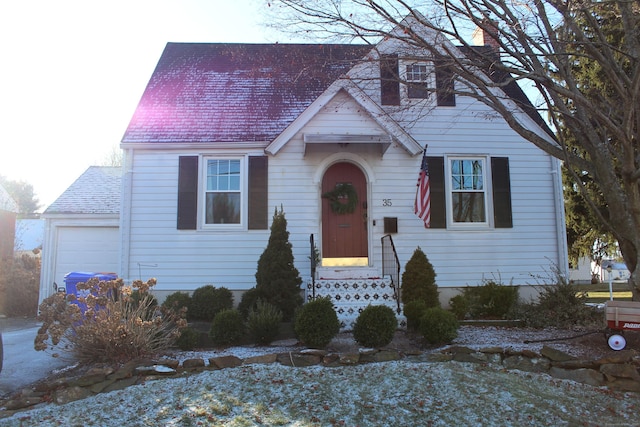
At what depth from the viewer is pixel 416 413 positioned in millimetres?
4395

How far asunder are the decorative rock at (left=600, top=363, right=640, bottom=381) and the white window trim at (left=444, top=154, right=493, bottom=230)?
5.35m

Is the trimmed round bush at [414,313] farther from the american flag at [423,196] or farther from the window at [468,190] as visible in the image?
the window at [468,190]

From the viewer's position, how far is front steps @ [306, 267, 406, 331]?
329 inches

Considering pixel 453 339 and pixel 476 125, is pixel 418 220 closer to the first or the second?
pixel 476 125

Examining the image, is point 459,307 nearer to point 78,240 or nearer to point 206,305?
point 206,305

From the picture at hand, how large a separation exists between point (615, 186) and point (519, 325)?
10.6ft

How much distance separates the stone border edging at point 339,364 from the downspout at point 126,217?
4.87m

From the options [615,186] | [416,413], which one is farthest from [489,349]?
[615,186]

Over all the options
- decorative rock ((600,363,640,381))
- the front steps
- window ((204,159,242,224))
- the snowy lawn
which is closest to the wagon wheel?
decorative rock ((600,363,640,381))

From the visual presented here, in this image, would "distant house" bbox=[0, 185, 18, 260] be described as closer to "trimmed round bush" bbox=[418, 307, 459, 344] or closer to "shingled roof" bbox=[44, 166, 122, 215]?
"shingled roof" bbox=[44, 166, 122, 215]

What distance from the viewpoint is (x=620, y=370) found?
17.6 ft

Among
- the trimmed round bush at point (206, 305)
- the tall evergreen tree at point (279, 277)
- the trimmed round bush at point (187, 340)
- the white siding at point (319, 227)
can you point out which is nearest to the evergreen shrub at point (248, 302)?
the tall evergreen tree at point (279, 277)

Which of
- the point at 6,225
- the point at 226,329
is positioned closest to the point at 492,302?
the point at 226,329

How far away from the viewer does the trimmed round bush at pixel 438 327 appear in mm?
6750
